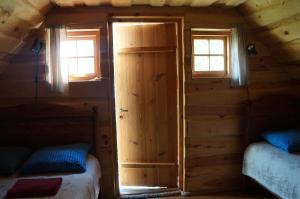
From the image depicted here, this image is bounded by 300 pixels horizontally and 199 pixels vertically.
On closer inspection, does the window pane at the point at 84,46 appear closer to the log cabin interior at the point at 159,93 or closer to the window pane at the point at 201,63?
the log cabin interior at the point at 159,93

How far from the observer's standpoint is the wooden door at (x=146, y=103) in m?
3.72

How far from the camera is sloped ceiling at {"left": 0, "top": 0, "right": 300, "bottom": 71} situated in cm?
269

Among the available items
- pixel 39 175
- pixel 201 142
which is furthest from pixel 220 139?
pixel 39 175

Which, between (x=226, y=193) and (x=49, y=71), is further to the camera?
(x=226, y=193)

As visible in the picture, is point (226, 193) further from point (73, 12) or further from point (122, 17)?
point (73, 12)

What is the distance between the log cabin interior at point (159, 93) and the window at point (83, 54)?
0.01 meters

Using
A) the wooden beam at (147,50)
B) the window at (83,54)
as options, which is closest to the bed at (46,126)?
the window at (83,54)

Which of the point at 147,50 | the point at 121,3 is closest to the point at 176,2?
the point at 121,3

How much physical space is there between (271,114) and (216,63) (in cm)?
91

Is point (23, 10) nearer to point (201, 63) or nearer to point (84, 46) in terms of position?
point (84, 46)

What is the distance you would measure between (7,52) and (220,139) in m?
2.57

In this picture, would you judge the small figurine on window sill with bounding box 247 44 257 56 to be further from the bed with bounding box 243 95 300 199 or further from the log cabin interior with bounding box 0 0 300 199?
the bed with bounding box 243 95 300 199

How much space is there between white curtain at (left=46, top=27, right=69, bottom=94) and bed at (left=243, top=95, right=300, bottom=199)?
219cm

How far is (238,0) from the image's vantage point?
3248 mm
